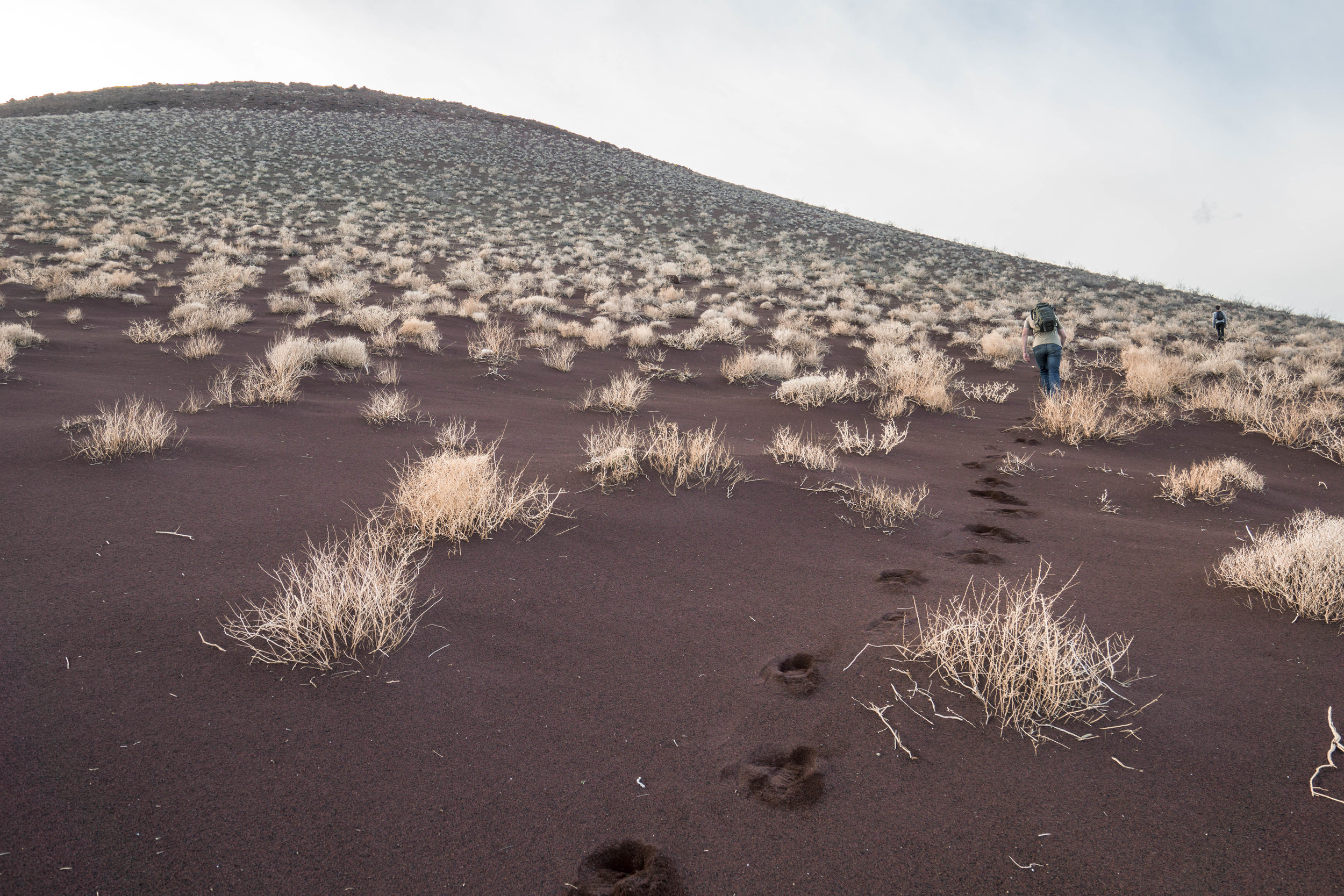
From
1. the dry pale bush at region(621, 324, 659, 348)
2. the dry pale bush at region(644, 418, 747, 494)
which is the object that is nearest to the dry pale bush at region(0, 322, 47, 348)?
the dry pale bush at region(644, 418, 747, 494)

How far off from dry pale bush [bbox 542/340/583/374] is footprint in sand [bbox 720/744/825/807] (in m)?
9.04

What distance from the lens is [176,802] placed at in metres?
2.13

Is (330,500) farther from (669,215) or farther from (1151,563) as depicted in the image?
(669,215)

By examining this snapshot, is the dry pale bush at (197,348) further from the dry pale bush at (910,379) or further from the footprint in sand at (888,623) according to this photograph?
the footprint in sand at (888,623)

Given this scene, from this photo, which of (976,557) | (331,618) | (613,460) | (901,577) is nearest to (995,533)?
(976,557)

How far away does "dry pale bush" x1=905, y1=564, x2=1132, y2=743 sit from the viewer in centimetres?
268

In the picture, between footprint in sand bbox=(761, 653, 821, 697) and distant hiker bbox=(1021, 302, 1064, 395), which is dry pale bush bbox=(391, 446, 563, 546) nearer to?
footprint in sand bbox=(761, 653, 821, 697)

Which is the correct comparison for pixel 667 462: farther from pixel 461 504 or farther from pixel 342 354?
pixel 342 354

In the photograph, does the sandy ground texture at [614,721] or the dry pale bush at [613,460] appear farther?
the dry pale bush at [613,460]

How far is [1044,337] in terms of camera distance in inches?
385

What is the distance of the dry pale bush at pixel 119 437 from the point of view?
Result: 503 cm

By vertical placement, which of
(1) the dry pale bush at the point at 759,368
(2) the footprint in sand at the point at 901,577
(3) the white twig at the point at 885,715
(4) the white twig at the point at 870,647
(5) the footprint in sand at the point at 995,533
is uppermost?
(1) the dry pale bush at the point at 759,368

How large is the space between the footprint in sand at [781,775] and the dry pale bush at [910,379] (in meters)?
6.57

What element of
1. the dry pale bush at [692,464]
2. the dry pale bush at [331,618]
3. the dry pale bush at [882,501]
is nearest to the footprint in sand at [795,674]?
the dry pale bush at [331,618]
